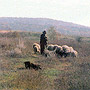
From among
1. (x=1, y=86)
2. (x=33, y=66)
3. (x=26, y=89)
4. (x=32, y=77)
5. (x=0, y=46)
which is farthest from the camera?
(x=0, y=46)

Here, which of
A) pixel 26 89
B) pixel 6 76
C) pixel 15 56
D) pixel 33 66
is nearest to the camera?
pixel 26 89

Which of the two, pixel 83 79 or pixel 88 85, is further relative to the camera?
pixel 83 79

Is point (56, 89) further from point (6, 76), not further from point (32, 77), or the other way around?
point (6, 76)

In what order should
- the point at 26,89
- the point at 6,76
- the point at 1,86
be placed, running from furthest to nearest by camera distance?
the point at 6,76 → the point at 1,86 → the point at 26,89

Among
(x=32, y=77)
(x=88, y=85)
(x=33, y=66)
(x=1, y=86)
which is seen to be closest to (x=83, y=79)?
(x=88, y=85)

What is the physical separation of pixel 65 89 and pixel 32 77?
2188mm

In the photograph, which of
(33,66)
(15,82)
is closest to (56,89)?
(15,82)

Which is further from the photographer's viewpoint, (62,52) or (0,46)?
(0,46)

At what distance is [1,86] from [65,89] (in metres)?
3.24

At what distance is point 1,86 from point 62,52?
14032mm

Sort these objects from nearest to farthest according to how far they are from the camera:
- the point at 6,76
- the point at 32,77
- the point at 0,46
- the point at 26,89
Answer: the point at 26,89 → the point at 32,77 → the point at 6,76 → the point at 0,46

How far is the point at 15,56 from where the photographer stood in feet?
76.7

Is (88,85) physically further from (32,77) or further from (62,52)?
(62,52)

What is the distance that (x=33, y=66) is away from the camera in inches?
603
